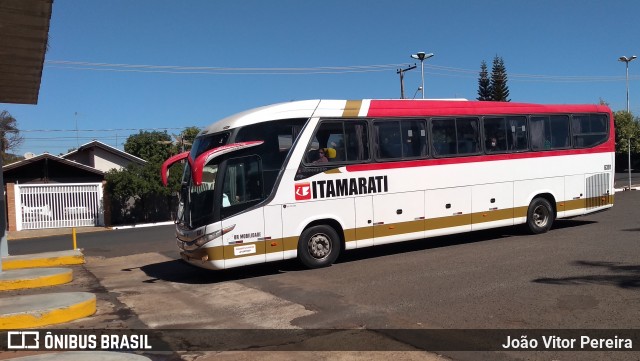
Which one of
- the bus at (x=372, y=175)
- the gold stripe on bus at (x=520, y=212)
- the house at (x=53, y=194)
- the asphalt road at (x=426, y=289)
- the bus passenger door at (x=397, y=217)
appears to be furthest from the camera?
the house at (x=53, y=194)

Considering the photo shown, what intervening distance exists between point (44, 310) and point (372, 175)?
6.83 metres

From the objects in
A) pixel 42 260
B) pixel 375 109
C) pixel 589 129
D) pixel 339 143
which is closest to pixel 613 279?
pixel 339 143

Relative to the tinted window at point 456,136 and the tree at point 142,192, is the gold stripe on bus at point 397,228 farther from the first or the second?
the tree at point 142,192

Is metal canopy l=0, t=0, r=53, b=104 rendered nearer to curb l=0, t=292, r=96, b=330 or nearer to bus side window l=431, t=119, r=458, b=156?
curb l=0, t=292, r=96, b=330

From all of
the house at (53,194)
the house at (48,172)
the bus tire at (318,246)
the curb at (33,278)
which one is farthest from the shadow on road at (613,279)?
the house at (48,172)

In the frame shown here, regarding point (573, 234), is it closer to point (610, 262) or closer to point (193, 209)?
point (610, 262)

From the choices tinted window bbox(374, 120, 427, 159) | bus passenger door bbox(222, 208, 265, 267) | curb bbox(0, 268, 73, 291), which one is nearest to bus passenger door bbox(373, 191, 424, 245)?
tinted window bbox(374, 120, 427, 159)

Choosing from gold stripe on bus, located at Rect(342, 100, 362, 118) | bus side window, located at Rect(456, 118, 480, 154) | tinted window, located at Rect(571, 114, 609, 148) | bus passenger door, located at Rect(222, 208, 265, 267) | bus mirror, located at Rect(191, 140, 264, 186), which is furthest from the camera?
tinted window, located at Rect(571, 114, 609, 148)

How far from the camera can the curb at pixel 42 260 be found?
13.6 metres

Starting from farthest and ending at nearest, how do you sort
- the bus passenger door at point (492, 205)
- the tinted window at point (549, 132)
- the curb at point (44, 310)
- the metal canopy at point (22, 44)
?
the tinted window at point (549, 132)
the bus passenger door at point (492, 205)
the metal canopy at point (22, 44)
the curb at point (44, 310)

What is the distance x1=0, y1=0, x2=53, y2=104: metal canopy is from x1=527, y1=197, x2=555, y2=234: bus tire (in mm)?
11912

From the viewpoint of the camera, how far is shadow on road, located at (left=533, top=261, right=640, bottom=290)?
7.87 metres

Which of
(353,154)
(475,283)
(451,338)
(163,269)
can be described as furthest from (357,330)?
(163,269)

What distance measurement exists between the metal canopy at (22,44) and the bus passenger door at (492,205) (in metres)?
9.82
